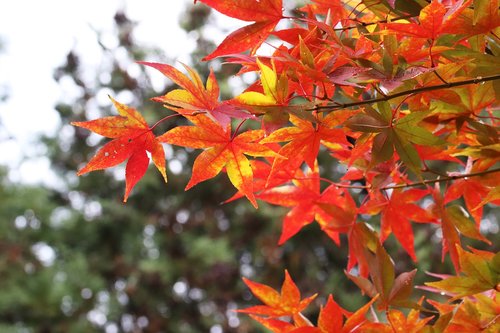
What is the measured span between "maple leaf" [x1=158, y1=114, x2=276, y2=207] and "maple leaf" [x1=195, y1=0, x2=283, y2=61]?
5 centimetres

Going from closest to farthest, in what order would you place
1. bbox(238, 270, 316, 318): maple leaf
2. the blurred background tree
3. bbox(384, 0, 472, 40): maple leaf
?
bbox(384, 0, 472, 40): maple leaf, bbox(238, 270, 316, 318): maple leaf, the blurred background tree

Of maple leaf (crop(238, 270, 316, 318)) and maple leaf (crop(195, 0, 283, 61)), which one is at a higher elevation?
maple leaf (crop(195, 0, 283, 61))

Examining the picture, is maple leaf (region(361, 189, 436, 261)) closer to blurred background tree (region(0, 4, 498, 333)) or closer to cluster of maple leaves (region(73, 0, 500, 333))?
cluster of maple leaves (region(73, 0, 500, 333))

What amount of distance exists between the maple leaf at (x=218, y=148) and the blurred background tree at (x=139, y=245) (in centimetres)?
281

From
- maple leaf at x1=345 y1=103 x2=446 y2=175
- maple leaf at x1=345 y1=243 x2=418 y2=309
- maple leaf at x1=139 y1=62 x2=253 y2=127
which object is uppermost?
maple leaf at x1=139 y1=62 x2=253 y2=127

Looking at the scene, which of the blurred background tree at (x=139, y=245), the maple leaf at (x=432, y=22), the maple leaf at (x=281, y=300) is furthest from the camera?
the blurred background tree at (x=139, y=245)

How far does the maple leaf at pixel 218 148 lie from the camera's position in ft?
1.46

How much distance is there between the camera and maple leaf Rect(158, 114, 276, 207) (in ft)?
1.46

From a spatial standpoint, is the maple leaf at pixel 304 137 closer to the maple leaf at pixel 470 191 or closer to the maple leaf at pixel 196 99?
the maple leaf at pixel 196 99

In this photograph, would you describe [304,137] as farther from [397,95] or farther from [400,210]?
[400,210]

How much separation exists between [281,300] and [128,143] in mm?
200

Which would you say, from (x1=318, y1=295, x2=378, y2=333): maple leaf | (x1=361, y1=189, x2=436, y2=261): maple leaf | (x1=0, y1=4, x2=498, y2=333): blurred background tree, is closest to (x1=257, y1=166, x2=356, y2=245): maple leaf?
(x1=361, y1=189, x2=436, y2=261): maple leaf

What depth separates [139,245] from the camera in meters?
3.67

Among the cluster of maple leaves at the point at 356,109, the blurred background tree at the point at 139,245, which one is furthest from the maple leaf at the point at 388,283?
the blurred background tree at the point at 139,245
